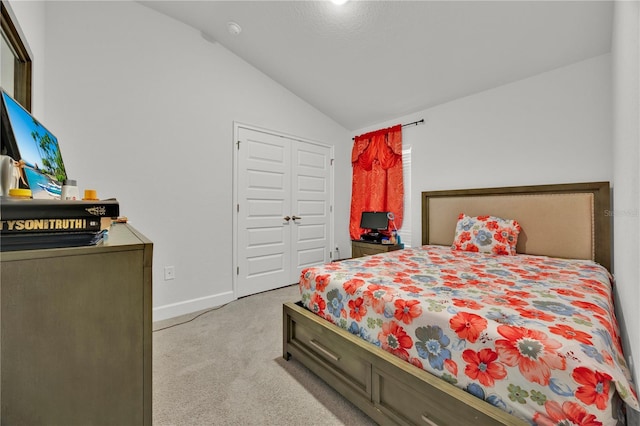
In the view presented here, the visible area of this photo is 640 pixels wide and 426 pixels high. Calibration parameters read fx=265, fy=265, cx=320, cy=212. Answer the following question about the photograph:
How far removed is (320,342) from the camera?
1.61 metres

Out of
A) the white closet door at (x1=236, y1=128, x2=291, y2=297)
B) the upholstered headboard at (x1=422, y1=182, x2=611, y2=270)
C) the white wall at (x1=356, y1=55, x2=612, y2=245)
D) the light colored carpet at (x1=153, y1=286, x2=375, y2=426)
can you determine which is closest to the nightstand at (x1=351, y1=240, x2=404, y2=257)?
the white wall at (x1=356, y1=55, x2=612, y2=245)

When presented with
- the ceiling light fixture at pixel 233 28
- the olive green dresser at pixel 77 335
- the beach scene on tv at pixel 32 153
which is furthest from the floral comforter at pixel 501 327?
the ceiling light fixture at pixel 233 28

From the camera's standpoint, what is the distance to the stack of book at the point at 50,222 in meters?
0.59

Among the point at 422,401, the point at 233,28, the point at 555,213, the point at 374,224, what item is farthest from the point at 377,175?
the point at 422,401

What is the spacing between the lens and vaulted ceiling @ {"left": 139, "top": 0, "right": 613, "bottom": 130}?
2094 mm

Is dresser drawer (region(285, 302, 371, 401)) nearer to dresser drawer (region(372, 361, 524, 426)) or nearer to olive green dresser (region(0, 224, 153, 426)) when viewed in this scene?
dresser drawer (region(372, 361, 524, 426))

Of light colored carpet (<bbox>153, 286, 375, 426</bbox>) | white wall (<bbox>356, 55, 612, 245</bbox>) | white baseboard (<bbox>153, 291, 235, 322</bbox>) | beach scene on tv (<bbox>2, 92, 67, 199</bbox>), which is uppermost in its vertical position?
white wall (<bbox>356, 55, 612, 245</bbox>)

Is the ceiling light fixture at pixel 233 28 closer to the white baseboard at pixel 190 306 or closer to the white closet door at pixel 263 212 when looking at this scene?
the white closet door at pixel 263 212

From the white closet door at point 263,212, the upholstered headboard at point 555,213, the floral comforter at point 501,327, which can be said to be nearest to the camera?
the floral comforter at point 501,327

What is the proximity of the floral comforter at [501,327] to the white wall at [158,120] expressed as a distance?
1551mm

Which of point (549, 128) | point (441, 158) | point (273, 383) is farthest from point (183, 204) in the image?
point (549, 128)

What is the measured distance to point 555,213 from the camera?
2445mm

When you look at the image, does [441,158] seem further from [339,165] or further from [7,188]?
[7,188]

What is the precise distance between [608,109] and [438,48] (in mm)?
1517
